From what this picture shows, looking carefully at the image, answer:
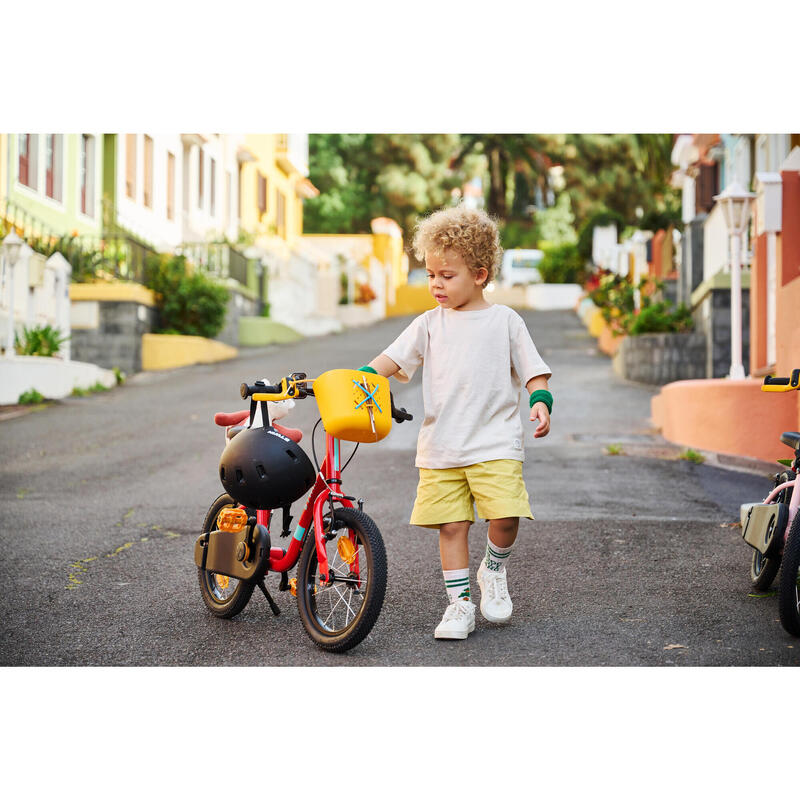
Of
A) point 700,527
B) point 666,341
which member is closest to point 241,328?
point 666,341

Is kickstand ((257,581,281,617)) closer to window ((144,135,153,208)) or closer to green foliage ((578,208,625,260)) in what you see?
window ((144,135,153,208))

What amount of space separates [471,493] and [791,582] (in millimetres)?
886

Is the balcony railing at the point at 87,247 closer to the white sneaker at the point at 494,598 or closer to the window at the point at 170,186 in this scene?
the window at the point at 170,186

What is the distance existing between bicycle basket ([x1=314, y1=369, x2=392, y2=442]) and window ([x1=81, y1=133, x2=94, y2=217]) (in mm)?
6459

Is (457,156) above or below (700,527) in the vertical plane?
above

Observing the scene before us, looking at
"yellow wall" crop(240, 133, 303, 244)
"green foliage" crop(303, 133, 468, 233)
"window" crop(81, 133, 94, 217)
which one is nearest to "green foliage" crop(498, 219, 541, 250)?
"green foliage" crop(303, 133, 468, 233)

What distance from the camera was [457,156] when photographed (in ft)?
43.7

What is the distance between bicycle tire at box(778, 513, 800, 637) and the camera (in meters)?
2.93

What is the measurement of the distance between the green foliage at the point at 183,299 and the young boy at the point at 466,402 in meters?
7.48

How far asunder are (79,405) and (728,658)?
18.1 ft

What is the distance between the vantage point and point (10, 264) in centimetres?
715

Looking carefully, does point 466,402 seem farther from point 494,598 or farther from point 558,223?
point 558,223

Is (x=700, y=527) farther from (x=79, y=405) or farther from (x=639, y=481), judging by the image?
(x=79, y=405)

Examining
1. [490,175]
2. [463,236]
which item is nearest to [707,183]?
[490,175]
